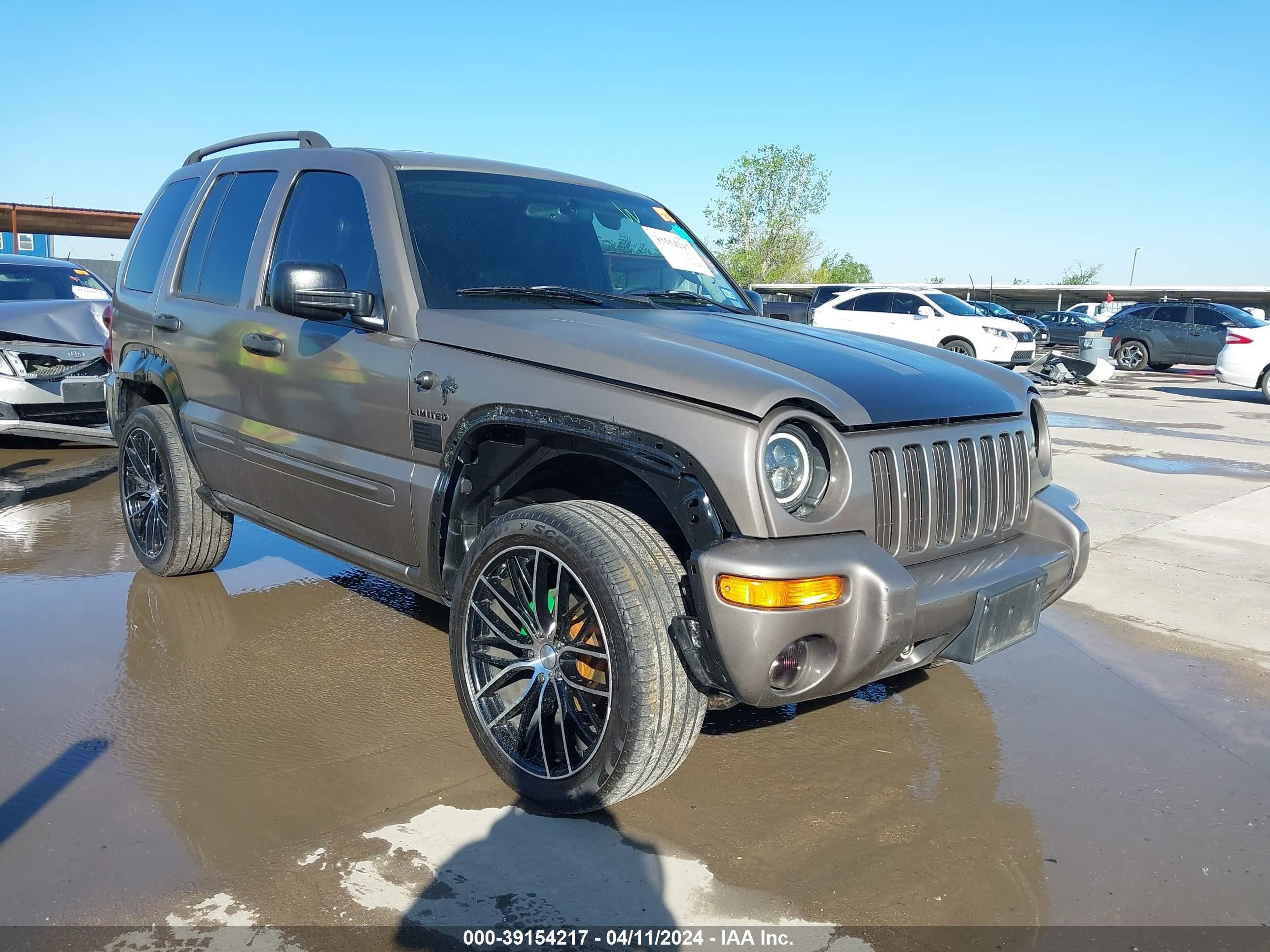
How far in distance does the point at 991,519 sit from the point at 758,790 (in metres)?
1.12

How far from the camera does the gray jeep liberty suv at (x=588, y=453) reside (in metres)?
2.58

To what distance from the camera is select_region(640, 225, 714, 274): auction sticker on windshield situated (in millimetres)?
4254

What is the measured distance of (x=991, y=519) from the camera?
3.20 metres

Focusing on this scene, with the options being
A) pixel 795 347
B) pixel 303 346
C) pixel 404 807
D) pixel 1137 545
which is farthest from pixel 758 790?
pixel 1137 545

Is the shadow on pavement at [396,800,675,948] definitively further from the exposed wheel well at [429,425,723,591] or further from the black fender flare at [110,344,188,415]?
the black fender flare at [110,344,188,415]

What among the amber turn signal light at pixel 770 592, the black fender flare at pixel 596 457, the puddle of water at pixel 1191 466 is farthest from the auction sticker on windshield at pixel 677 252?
the puddle of water at pixel 1191 466

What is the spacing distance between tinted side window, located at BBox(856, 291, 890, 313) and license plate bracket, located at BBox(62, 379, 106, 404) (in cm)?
1588

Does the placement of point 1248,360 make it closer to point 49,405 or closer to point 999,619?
point 999,619

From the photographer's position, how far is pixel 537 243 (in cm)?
378

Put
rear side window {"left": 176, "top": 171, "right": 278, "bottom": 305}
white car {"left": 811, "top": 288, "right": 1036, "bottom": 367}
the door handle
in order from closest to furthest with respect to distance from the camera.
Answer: the door handle → rear side window {"left": 176, "top": 171, "right": 278, "bottom": 305} → white car {"left": 811, "top": 288, "right": 1036, "bottom": 367}

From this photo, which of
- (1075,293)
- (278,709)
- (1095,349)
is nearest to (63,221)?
(1095,349)

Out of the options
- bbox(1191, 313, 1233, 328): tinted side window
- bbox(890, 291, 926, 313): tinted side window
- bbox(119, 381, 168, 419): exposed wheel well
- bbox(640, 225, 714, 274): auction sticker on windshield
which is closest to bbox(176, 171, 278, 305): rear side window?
bbox(119, 381, 168, 419): exposed wheel well

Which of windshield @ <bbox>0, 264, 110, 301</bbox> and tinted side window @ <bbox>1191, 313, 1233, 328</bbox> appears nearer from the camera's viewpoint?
windshield @ <bbox>0, 264, 110, 301</bbox>

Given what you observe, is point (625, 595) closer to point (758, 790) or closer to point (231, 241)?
point (758, 790)
